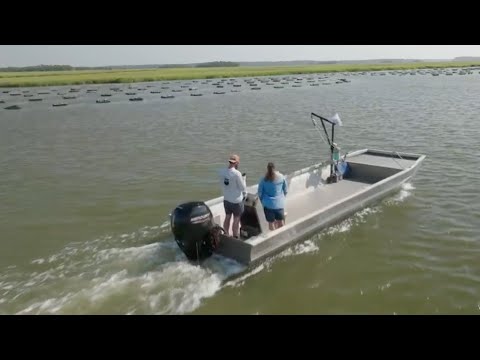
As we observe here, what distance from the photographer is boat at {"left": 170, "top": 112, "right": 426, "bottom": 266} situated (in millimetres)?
8367

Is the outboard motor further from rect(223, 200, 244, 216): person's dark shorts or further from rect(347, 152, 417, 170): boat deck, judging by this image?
rect(347, 152, 417, 170): boat deck

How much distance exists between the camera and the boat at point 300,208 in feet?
27.5

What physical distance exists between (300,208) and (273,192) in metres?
3.15

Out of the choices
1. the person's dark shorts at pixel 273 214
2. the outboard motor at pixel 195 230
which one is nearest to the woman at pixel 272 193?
the person's dark shorts at pixel 273 214

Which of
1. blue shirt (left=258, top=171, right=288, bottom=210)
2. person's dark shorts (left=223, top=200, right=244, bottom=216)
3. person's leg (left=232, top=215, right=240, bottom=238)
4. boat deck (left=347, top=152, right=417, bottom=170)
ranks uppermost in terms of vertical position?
blue shirt (left=258, top=171, right=288, bottom=210)

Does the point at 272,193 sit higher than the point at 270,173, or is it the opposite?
the point at 270,173

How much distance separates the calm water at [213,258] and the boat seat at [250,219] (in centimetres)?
90

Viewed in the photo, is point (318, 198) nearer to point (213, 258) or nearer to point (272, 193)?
point (272, 193)

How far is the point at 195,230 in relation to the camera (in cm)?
Result: 826

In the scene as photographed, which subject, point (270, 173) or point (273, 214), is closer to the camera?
point (270, 173)

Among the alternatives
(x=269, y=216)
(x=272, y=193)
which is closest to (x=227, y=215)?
(x=269, y=216)

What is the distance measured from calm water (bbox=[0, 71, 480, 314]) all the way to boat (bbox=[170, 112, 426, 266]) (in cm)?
35

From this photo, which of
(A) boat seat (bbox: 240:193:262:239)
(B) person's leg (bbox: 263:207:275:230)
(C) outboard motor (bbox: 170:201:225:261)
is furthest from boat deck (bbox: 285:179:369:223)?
(C) outboard motor (bbox: 170:201:225:261)
